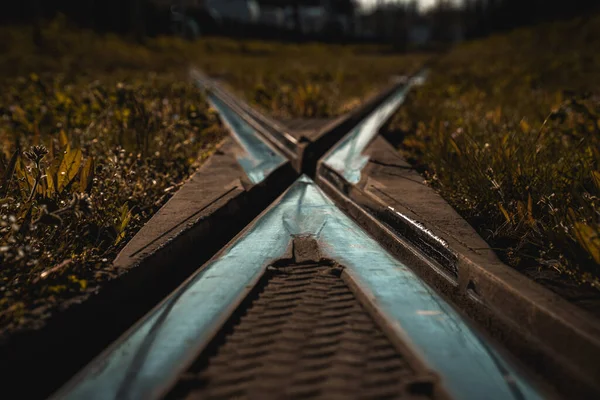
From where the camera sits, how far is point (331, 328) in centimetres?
173

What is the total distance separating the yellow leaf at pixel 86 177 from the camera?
269 cm

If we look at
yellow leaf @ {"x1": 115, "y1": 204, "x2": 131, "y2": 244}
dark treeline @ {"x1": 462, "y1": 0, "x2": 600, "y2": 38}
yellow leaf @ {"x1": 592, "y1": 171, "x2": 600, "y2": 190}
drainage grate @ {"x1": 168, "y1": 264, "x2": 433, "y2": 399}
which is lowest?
drainage grate @ {"x1": 168, "y1": 264, "x2": 433, "y2": 399}

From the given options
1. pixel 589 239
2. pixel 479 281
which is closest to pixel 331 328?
pixel 479 281

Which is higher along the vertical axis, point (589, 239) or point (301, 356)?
point (589, 239)

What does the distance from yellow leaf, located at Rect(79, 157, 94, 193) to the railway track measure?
0.51m

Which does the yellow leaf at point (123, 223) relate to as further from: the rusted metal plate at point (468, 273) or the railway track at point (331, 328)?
the rusted metal plate at point (468, 273)

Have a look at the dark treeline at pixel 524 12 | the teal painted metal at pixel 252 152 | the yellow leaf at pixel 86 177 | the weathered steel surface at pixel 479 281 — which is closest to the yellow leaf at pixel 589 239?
the weathered steel surface at pixel 479 281

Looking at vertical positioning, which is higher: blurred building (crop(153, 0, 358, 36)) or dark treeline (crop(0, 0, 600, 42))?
blurred building (crop(153, 0, 358, 36))

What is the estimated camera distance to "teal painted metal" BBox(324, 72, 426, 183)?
3788mm

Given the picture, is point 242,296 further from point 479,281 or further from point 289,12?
point 289,12

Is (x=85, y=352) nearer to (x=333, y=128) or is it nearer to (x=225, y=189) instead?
(x=225, y=189)

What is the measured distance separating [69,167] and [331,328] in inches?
66.0

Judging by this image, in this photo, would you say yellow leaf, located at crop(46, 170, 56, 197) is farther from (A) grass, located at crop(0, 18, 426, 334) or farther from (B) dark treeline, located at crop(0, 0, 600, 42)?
(B) dark treeline, located at crop(0, 0, 600, 42)

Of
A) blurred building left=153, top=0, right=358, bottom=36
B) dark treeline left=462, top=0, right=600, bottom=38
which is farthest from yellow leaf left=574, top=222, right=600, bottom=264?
blurred building left=153, top=0, right=358, bottom=36
